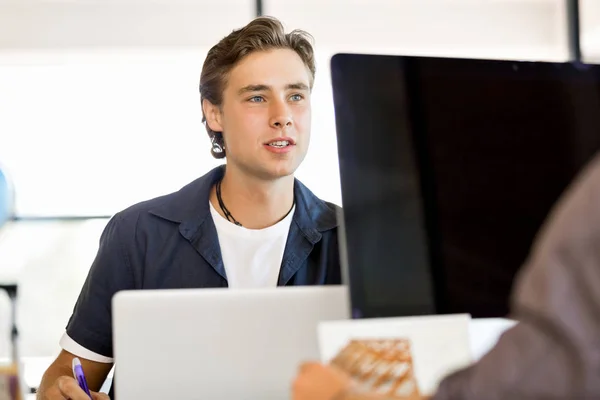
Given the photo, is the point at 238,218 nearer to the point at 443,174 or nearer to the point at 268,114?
the point at 268,114

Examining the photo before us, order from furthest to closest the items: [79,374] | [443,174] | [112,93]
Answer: [112,93] < [79,374] < [443,174]

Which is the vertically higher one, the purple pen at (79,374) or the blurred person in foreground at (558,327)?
the blurred person in foreground at (558,327)

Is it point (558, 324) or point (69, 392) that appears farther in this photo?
point (69, 392)

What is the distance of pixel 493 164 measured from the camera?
89cm

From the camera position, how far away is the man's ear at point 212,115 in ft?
5.88

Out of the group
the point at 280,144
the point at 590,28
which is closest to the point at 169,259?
the point at 280,144

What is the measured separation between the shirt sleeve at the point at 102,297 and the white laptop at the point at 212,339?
587 mm

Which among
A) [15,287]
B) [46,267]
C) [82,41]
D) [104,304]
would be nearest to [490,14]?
[82,41]

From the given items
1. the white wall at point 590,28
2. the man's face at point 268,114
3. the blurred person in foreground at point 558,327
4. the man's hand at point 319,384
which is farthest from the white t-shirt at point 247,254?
the white wall at point 590,28

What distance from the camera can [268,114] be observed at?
5.30ft

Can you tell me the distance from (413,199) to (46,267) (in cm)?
460

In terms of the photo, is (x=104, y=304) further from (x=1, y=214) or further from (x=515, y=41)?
(x=515, y=41)

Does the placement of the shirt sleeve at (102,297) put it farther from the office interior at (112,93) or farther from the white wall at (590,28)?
the white wall at (590,28)

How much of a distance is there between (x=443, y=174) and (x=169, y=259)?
72cm
